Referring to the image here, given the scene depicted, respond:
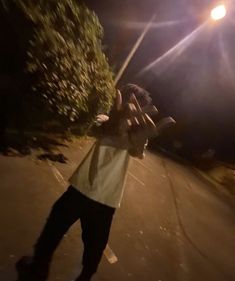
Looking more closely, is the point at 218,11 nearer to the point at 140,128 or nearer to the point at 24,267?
the point at 140,128

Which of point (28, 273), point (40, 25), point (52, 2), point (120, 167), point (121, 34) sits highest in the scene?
point (121, 34)

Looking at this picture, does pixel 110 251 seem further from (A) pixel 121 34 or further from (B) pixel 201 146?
(B) pixel 201 146

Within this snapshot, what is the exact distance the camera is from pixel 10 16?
649cm

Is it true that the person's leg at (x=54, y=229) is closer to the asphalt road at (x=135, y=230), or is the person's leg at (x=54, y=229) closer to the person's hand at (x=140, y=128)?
Result: the asphalt road at (x=135, y=230)

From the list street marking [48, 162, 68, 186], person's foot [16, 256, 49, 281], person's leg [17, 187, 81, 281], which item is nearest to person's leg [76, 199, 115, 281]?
person's leg [17, 187, 81, 281]

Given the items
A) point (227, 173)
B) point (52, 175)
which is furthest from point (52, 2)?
point (227, 173)

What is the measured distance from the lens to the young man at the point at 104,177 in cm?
337

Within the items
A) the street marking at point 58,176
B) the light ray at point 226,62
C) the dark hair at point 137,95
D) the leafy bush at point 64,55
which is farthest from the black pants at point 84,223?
the light ray at point 226,62

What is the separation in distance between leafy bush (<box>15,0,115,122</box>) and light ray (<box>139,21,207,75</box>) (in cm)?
1420

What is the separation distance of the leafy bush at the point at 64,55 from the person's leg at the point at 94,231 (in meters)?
3.16

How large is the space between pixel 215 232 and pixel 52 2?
483 cm

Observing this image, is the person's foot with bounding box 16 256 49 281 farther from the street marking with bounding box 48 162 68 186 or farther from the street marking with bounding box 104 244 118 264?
the street marking with bounding box 48 162 68 186

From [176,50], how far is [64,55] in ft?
57.8

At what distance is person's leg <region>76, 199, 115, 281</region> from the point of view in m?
3.40
